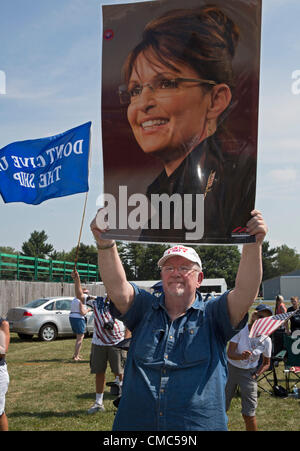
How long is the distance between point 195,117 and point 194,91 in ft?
0.50

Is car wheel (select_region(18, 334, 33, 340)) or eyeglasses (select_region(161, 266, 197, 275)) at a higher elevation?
eyeglasses (select_region(161, 266, 197, 275))

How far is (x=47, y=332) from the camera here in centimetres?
A: 1748

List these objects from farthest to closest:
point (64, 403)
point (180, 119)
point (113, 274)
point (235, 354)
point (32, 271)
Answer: point (32, 271), point (64, 403), point (235, 354), point (113, 274), point (180, 119)

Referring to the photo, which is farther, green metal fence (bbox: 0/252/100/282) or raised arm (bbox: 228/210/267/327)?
green metal fence (bbox: 0/252/100/282)

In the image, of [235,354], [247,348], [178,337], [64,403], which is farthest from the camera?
[64,403]

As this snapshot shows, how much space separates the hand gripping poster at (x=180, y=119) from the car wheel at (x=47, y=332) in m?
15.5

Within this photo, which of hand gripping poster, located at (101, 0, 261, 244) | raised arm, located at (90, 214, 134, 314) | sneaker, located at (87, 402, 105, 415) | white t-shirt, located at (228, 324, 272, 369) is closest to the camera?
hand gripping poster, located at (101, 0, 261, 244)

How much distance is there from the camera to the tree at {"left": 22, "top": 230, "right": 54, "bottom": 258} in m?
118

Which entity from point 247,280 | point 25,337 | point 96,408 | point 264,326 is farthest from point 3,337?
point 25,337

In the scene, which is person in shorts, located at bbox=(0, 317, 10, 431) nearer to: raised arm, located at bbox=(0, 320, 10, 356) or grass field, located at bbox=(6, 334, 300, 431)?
raised arm, located at bbox=(0, 320, 10, 356)

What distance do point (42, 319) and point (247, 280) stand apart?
Result: 15474 millimetres

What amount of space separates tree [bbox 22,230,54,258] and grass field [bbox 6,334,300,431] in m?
108

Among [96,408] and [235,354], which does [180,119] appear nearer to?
[235,354]

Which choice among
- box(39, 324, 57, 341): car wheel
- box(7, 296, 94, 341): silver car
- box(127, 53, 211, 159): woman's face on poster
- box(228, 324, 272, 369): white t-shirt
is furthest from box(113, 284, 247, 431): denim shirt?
box(39, 324, 57, 341): car wheel
